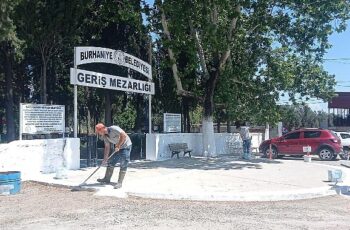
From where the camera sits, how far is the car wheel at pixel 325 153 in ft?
86.7

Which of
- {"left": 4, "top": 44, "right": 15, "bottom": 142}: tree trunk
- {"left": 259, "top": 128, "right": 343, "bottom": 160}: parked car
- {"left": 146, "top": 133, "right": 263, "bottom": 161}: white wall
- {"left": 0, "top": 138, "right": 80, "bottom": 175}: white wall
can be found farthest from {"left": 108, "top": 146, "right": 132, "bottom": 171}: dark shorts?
{"left": 259, "top": 128, "right": 343, "bottom": 160}: parked car

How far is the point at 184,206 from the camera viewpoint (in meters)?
11.3

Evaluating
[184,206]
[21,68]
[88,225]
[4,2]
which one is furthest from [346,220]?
[21,68]

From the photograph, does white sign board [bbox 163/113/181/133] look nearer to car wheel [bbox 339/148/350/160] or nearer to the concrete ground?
the concrete ground

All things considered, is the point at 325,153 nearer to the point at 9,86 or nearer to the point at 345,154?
the point at 345,154

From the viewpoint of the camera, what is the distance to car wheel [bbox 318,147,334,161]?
26.4 meters

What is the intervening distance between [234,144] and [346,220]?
20.1m

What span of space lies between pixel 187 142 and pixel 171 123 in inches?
67.6

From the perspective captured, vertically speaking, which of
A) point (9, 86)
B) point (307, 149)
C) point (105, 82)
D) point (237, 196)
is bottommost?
point (237, 196)

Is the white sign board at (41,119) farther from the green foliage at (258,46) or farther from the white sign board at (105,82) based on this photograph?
the green foliage at (258,46)

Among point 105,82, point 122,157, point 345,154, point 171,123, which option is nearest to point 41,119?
point 105,82

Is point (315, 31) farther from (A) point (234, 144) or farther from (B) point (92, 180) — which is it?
(B) point (92, 180)

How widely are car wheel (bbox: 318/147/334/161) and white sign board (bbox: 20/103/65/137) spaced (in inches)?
576

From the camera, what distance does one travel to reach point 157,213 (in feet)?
34.1
